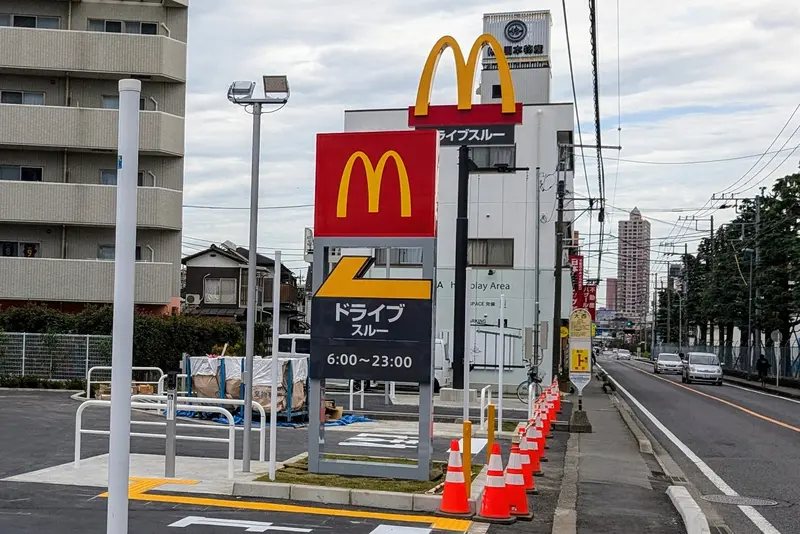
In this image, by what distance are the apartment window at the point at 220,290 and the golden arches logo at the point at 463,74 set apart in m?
35.7

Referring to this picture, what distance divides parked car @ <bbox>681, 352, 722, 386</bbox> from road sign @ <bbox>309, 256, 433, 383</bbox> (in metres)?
39.0

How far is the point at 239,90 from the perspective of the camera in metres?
10.9

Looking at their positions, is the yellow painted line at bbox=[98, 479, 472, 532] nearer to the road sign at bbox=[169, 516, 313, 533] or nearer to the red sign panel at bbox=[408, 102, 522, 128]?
the road sign at bbox=[169, 516, 313, 533]

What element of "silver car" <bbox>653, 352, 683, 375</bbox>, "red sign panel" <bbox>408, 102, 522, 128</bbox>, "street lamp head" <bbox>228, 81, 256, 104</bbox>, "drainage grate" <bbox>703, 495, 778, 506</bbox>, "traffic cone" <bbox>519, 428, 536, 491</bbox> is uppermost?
"red sign panel" <bbox>408, 102, 522, 128</bbox>

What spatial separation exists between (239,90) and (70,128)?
2551 cm

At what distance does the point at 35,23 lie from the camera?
35000mm

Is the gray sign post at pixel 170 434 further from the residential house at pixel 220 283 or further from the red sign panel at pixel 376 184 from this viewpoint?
the residential house at pixel 220 283

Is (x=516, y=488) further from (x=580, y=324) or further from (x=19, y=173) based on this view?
(x=19, y=173)

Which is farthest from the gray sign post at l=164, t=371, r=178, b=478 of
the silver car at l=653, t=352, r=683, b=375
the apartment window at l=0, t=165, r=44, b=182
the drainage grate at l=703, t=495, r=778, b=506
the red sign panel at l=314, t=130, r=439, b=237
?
the silver car at l=653, t=352, r=683, b=375

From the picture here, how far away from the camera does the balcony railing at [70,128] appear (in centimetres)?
3375

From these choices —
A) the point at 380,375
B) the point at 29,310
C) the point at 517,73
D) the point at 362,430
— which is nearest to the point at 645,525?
the point at 380,375

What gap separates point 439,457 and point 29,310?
20.9 meters

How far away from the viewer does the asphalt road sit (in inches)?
424

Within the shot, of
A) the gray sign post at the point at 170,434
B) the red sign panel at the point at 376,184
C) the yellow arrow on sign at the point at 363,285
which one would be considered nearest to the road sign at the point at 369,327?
the yellow arrow on sign at the point at 363,285
